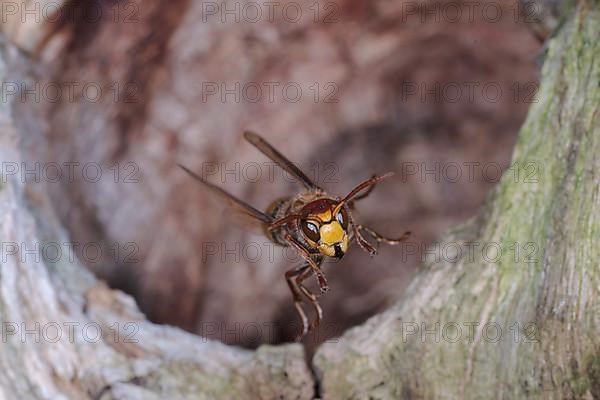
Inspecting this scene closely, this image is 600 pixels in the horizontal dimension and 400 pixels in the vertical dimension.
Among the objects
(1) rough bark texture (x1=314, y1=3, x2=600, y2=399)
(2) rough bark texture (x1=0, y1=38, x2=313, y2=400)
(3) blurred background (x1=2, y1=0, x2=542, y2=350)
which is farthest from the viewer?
(3) blurred background (x1=2, y1=0, x2=542, y2=350)

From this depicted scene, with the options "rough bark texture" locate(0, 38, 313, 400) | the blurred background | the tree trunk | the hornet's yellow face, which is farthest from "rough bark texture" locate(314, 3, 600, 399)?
the blurred background

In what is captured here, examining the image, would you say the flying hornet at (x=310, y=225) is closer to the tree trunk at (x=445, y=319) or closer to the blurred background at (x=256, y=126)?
the tree trunk at (x=445, y=319)

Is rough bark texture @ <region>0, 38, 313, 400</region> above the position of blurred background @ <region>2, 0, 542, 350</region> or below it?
below

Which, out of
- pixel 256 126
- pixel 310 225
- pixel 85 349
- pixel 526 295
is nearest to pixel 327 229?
pixel 310 225

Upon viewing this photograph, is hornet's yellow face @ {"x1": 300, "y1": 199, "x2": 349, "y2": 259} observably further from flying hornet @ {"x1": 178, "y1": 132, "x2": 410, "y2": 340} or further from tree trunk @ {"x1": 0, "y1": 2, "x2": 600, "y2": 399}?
tree trunk @ {"x1": 0, "y1": 2, "x2": 600, "y2": 399}

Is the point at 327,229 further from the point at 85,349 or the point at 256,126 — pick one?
the point at 256,126

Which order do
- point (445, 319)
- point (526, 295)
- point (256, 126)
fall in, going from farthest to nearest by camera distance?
point (256, 126) → point (445, 319) → point (526, 295)

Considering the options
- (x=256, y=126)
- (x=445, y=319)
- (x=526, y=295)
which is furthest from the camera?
(x=256, y=126)

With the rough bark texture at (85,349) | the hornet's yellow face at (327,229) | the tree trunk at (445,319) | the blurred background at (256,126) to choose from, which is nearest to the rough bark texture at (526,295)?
A: the tree trunk at (445,319)
